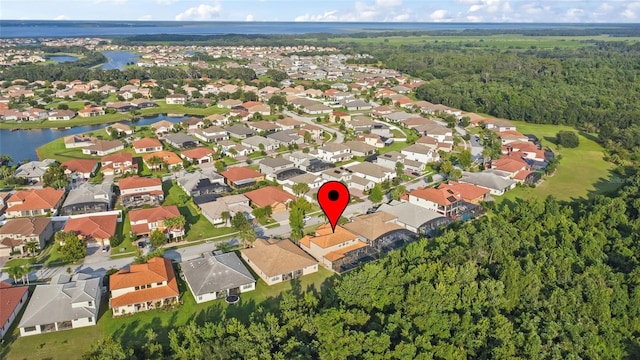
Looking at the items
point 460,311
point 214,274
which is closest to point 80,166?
point 214,274

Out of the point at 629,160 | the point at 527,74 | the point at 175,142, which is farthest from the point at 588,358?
the point at 527,74

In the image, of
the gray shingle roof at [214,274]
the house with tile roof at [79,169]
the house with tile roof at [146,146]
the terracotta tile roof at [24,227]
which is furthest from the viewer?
the house with tile roof at [146,146]

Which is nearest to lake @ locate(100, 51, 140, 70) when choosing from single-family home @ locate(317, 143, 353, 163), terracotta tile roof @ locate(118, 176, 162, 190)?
single-family home @ locate(317, 143, 353, 163)

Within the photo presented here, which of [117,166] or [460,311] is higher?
[117,166]

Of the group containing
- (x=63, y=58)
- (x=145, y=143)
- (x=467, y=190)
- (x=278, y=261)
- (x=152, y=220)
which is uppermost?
(x=63, y=58)

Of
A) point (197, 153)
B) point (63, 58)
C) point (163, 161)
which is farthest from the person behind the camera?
point (63, 58)

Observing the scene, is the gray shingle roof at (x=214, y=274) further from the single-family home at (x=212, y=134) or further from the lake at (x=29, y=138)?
the lake at (x=29, y=138)

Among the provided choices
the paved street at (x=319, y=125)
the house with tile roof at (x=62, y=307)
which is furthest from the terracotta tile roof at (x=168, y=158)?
the house with tile roof at (x=62, y=307)

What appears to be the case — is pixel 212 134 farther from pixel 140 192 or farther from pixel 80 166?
pixel 140 192
